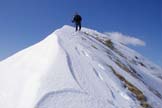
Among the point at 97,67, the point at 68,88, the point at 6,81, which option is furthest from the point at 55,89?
the point at 97,67

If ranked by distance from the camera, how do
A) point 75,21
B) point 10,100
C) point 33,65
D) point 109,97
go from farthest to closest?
point 75,21
point 33,65
point 109,97
point 10,100

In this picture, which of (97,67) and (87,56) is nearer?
(97,67)

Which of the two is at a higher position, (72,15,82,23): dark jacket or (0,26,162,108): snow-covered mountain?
(72,15,82,23): dark jacket

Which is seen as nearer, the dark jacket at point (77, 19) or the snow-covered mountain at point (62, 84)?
the snow-covered mountain at point (62, 84)

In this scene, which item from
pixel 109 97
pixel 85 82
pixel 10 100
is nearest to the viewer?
pixel 10 100

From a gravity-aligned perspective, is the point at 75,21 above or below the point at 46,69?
above

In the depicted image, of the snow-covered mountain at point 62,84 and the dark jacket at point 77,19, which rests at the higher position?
the dark jacket at point 77,19

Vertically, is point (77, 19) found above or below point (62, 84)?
above

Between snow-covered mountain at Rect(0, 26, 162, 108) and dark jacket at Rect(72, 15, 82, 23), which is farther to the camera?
dark jacket at Rect(72, 15, 82, 23)

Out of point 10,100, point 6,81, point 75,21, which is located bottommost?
point 10,100

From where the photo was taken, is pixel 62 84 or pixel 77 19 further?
pixel 77 19

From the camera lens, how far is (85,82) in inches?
630

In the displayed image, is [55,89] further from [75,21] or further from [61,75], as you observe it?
[75,21]

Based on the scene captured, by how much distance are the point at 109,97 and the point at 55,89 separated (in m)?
3.00
